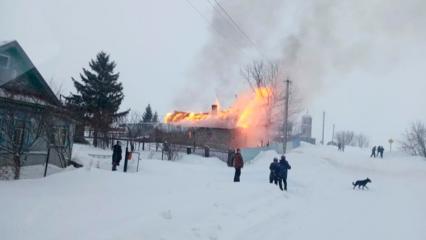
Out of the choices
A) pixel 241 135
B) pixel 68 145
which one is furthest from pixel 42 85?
pixel 241 135

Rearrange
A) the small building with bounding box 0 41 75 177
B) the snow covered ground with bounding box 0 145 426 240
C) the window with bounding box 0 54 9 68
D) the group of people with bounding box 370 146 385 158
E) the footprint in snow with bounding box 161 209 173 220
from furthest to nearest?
the group of people with bounding box 370 146 385 158
the window with bounding box 0 54 9 68
the small building with bounding box 0 41 75 177
the footprint in snow with bounding box 161 209 173 220
the snow covered ground with bounding box 0 145 426 240

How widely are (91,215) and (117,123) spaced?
35674 millimetres

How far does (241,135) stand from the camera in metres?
53.4

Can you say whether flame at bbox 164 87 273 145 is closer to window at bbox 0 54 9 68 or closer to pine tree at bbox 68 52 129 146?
pine tree at bbox 68 52 129 146

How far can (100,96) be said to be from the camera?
136ft

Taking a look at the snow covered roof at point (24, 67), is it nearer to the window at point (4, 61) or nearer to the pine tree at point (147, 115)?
the window at point (4, 61)

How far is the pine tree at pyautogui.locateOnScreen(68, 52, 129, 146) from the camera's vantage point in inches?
1581

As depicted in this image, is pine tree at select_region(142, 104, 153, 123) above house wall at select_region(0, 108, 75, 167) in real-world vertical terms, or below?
above

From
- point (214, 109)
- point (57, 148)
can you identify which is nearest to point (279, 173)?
point (57, 148)

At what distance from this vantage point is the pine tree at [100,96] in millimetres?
40156

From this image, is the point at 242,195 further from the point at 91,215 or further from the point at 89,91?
the point at 89,91

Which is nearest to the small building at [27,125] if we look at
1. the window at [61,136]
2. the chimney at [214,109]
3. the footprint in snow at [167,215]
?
the window at [61,136]

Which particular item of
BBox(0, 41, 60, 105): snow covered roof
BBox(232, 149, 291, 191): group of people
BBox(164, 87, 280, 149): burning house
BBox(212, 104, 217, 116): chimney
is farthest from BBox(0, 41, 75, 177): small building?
BBox(212, 104, 217, 116): chimney

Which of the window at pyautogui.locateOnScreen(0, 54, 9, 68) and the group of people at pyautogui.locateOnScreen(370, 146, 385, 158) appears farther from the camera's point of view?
the group of people at pyautogui.locateOnScreen(370, 146, 385, 158)
